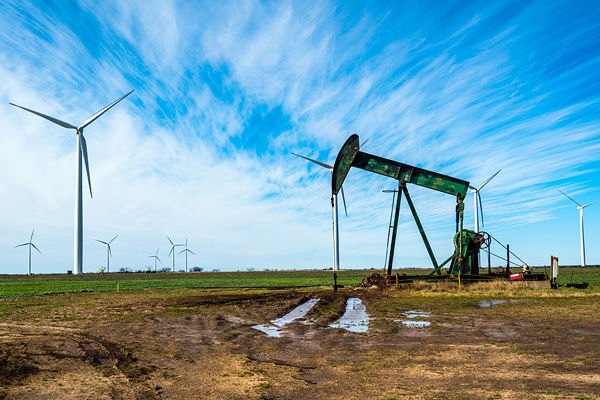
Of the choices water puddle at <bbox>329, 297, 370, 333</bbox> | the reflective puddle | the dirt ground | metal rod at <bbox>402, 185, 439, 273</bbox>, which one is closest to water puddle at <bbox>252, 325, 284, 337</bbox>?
the dirt ground

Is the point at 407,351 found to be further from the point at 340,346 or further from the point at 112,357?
the point at 112,357

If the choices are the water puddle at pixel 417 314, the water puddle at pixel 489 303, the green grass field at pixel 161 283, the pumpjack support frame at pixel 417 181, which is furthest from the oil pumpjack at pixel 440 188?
the water puddle at pixel 417 314

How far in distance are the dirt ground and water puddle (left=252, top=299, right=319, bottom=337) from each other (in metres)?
0.40

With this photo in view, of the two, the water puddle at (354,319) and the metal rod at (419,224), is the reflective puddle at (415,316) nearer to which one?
the water puddle at (354,319)

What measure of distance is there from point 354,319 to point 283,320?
7.40 ft

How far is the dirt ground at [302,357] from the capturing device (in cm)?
604

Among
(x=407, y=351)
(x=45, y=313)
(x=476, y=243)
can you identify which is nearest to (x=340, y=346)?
(x=407, y=351)

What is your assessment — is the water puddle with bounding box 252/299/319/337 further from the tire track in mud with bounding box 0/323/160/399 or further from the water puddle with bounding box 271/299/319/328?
the tire track in mud with bounding box 0/323/160/399

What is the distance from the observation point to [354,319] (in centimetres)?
1367

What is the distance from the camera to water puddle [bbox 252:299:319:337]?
37.6 feet

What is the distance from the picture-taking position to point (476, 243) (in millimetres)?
24047

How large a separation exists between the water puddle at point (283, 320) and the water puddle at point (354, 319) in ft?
4.98

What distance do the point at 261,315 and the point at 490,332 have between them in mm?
7451

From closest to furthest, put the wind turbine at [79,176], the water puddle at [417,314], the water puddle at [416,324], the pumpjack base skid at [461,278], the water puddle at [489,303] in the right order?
the water puddle at [416,324], the water puddle at [417,314], the water puddle at [489,303], the pumpjack base skid at [461,278], the wind turbine at [79,176]
